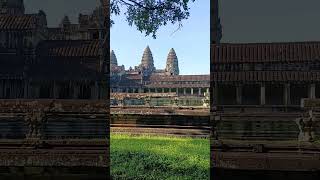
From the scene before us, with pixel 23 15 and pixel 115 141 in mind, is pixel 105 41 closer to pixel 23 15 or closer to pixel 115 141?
pixel 23 15

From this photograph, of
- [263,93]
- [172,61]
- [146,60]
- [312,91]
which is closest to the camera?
[263,93]

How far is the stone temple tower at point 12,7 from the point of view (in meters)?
8.60

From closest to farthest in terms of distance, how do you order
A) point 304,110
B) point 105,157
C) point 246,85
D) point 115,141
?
point 105,157 → point 304,110 → point 246,85 → point 115,141

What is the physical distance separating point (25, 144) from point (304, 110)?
17.7 ft

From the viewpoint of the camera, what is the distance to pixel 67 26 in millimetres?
8242

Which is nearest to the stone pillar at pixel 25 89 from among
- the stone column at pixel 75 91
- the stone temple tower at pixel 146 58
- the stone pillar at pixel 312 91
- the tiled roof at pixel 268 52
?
the stone column at pixel 75 91

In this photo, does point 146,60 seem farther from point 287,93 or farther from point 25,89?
point 25,89

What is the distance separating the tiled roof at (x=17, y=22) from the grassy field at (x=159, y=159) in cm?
331

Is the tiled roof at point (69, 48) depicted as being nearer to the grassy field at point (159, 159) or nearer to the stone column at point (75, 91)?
the stone column at point (75, 91)

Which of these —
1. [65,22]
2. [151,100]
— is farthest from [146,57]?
[151,100]

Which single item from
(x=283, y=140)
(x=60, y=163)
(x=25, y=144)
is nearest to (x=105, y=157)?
(x=60, y=163)

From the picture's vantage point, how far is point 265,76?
10.8 m

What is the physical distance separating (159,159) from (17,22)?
14.0 feet

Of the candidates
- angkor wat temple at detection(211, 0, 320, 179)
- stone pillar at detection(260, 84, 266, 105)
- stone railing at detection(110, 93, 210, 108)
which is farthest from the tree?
stone railing at detection(110, 93, 210, 108)
